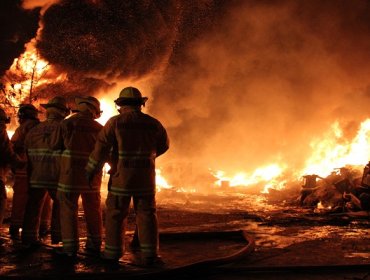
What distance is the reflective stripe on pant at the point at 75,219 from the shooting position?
4367 millimetres

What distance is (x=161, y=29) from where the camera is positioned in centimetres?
1372

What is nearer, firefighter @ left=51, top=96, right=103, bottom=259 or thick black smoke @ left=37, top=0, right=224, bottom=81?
firefighter @ left=51, top=96, right=103, bottom=259

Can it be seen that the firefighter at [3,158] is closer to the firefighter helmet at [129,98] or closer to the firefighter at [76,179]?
the firefighter at [76,179]

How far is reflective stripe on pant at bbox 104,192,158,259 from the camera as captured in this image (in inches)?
158

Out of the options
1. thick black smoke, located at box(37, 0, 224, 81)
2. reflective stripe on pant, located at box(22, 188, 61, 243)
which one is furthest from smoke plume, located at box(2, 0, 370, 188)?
reflective stripe on pant, located at box(22, 188, 61, 243)

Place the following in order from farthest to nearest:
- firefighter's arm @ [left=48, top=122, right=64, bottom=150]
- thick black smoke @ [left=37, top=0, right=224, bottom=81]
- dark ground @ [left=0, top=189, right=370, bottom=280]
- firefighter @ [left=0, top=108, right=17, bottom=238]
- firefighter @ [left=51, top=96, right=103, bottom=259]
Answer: thick black smoke @ [left=37, top=0, right=224, bottom=81], firefighter @ [left=0, top=108, right=17, bottom=238], firefighter's arm @ [left=48, top=122, right=64, bottom=150], firefighter @ [left=51, top=96, right=103, bottom=259], dark ground @ [left=0, top=189, right=370, bottom=280]

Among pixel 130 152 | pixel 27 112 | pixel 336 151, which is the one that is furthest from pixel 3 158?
pixel 336 151

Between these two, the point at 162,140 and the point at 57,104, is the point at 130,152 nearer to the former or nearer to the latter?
the point at 162,140

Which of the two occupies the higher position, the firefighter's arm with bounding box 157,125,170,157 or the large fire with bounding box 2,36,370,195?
the large fire with bounding box 2,36,370,195

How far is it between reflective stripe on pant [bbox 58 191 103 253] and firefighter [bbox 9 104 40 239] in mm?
1312

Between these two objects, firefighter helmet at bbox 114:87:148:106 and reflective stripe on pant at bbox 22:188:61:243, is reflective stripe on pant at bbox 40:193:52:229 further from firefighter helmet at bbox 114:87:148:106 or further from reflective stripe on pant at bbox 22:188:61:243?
firefighter helmet at bbox 114:87:148:106

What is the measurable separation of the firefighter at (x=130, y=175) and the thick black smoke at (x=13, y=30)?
372 inches

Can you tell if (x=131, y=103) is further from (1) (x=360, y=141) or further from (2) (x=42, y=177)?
(1) (x=360, y=141)

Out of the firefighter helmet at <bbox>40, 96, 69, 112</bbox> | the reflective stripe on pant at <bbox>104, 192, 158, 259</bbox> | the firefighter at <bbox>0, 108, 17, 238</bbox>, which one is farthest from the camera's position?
the firefighter helmet at <bbox>40, 96, 69, 112</bbox>
